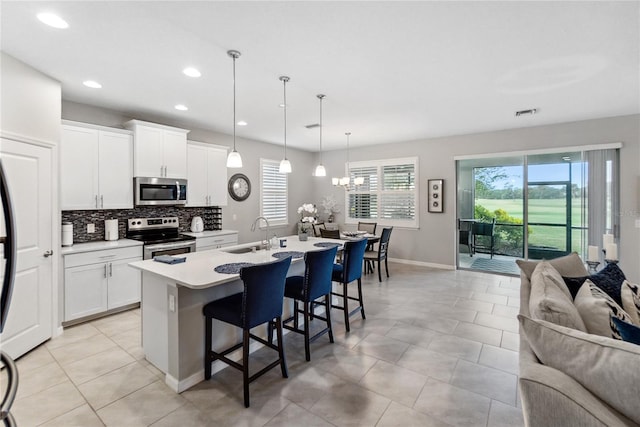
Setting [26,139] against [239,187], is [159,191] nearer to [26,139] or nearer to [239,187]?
[26,139]

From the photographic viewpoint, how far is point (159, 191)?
4.45 metres

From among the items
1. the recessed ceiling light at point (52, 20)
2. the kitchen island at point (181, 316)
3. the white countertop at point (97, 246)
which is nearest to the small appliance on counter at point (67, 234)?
the white countertop at point (97, 246)

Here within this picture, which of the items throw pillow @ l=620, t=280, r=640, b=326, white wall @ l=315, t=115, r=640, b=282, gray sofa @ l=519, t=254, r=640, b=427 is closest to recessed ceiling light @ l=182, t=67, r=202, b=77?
gray sofa @ l=519, t=254, r=640, b=427

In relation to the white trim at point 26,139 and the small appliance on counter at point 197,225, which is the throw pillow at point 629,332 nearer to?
the white trim at point 26,139

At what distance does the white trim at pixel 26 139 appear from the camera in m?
2.66

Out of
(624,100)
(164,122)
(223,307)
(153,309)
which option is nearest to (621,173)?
(624,100)

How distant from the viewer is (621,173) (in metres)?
4.67

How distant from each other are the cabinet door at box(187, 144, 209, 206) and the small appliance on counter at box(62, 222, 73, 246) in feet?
5.22

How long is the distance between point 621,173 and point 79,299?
7573 mm

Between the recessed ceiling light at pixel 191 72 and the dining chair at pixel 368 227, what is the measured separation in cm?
462

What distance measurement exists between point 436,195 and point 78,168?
19.4 ft

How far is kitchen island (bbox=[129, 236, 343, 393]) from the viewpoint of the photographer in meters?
2.33

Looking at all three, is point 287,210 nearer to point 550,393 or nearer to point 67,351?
point 67,351

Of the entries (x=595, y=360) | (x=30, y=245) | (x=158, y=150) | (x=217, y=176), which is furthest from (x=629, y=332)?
(x=217, y=176)
